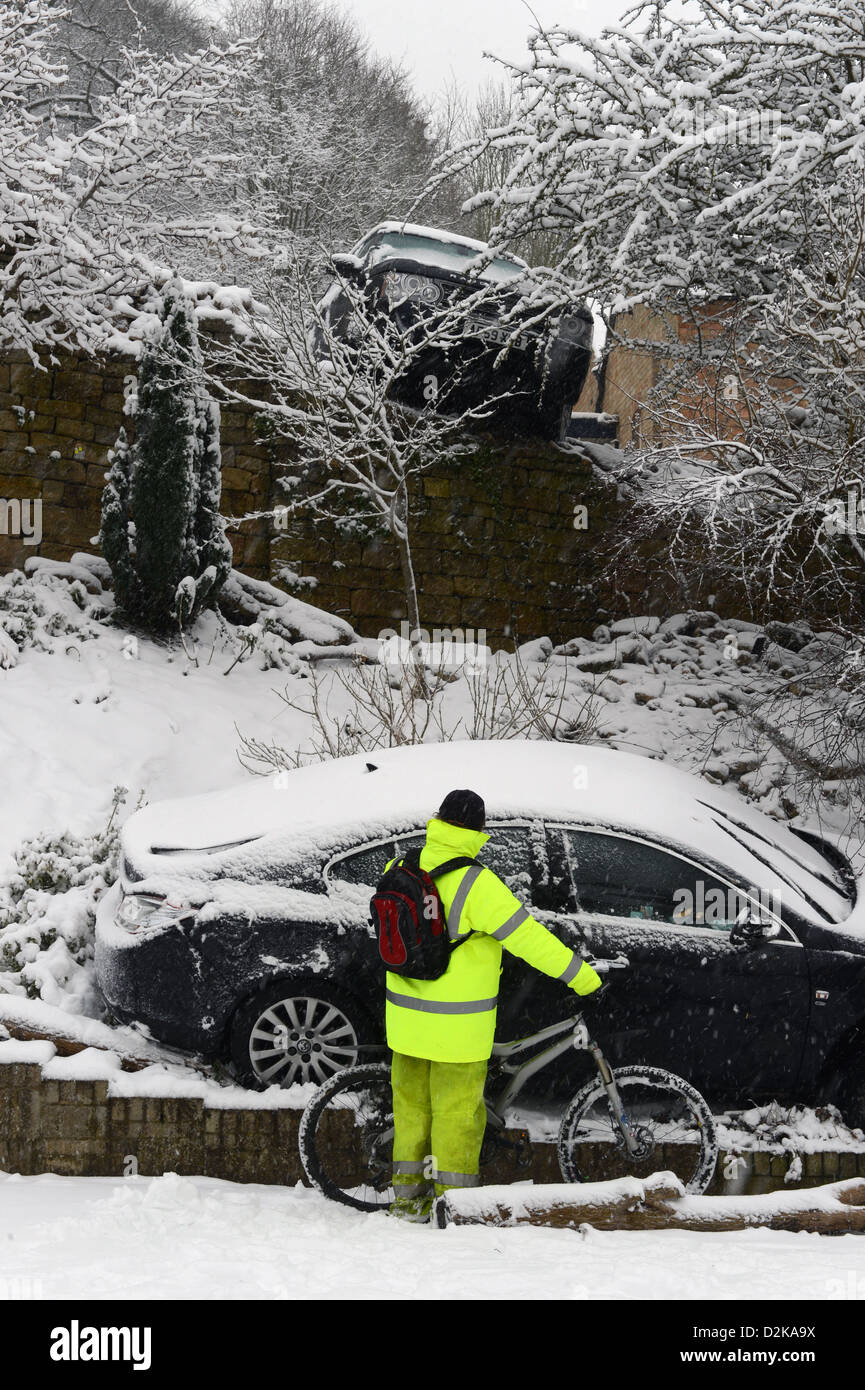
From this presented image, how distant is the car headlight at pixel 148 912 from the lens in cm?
507

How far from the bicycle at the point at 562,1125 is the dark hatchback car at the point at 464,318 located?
6.66 m

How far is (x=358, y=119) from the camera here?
25531 millimetres

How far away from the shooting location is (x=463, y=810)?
173 inches

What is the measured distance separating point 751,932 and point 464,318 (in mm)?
7153

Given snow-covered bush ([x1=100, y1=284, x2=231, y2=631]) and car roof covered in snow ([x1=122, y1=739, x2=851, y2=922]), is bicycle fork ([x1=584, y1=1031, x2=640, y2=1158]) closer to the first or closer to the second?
car roof covered in snow ([x1=122, y1=739, x2=851, y2=922])

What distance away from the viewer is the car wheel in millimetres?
4996

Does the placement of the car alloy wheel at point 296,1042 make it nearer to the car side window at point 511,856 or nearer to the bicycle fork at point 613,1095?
the car side window at point 511,856

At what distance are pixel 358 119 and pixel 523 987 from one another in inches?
966

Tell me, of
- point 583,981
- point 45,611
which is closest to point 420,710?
point 45,611

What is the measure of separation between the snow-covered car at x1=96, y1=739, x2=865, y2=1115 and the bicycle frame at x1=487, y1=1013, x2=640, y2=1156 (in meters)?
0.28

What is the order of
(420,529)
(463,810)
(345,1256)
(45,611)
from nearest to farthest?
(345,1256), (463,810), (45,611), (420,529)

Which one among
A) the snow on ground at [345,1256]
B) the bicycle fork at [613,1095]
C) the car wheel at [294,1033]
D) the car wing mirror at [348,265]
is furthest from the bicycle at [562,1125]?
the car wing mirror at [348,265]

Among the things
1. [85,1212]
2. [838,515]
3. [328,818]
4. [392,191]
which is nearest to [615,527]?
[838,515]

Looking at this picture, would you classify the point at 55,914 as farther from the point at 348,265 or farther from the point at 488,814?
the point at 348,265
